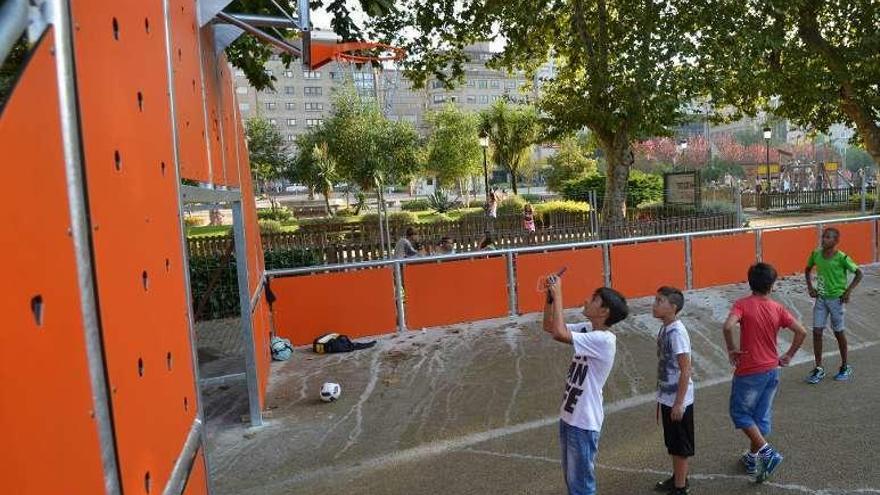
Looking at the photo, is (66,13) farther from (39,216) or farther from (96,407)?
(96,407)

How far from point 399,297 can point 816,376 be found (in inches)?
211

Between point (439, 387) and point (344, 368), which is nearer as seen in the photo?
point (439, 387)

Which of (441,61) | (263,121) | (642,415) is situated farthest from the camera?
(263,121)

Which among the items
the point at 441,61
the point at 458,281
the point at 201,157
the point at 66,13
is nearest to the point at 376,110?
the point at 441,61

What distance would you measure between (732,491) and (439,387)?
3.38m

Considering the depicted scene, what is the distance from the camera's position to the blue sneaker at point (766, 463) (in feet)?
14.8

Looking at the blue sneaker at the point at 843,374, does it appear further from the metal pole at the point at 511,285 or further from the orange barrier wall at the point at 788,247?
the orange barrier wall at the point at 788,247

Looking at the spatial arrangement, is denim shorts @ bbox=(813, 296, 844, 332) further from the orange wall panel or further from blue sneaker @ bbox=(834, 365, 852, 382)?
the orange wall panel

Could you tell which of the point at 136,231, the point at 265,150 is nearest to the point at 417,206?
the point at 265,150

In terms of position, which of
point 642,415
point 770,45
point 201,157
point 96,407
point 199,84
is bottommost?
point 642,415

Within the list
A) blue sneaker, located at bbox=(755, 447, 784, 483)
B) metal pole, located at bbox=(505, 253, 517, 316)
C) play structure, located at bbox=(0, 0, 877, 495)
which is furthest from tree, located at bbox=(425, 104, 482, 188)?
blue sneaker, located at bbox=(755, 447, 784, 483)

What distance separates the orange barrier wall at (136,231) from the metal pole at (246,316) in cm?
302

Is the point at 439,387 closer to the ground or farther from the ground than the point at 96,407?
closer to the ground

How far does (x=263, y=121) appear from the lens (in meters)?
41.8
